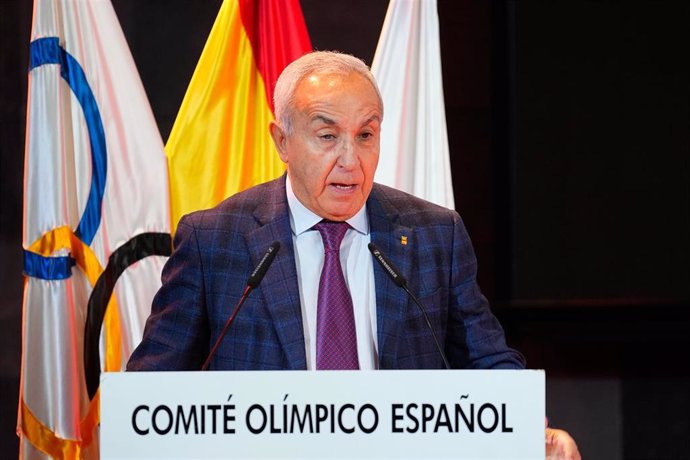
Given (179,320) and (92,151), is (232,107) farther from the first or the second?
(179,320)

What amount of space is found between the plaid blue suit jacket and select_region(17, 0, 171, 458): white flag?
77 cm

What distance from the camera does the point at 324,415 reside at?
1.40 m

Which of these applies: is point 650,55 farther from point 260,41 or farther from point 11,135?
point 11,135

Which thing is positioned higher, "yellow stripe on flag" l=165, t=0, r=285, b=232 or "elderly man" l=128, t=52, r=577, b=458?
"yellow stripe on flag" l=165, t=0, r=285, b=232

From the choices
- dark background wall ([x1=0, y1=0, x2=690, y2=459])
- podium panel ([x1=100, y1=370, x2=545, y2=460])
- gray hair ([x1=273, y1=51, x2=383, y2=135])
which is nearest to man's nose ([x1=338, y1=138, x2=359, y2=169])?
gray hair ([x1=273, y1=51, x2=383, y2=135])

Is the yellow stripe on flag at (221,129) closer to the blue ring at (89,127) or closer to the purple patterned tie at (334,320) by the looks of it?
the blue ring at (89,127)

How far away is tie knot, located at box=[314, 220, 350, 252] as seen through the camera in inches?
78.2

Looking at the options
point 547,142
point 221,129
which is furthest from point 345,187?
point 547,142

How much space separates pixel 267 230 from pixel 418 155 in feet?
3.31

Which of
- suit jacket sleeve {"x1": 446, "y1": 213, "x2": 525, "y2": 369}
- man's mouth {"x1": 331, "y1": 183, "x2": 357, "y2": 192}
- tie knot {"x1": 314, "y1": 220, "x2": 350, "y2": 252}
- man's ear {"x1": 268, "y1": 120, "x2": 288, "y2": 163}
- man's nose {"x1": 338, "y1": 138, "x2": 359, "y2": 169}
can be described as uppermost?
man's ear {"x1": 268, "y1": 120, "x2": 288, "y2": 163}

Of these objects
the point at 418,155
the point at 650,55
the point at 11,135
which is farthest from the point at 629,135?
the point at 11,135

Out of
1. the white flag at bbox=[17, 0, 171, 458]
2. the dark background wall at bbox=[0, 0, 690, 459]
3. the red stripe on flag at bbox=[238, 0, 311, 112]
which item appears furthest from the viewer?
the dark background wall at bbox=[0, 0, 690, 459]

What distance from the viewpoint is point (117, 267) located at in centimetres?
276

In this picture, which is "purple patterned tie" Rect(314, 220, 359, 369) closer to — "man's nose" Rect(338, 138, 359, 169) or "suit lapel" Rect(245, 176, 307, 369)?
"suit lapel" Rect(245, 176, 307, 369)
